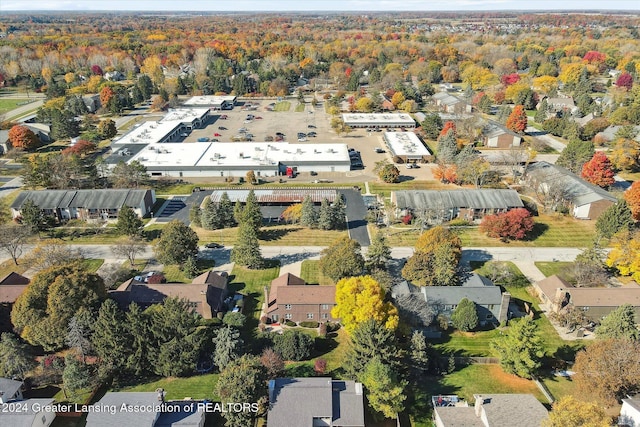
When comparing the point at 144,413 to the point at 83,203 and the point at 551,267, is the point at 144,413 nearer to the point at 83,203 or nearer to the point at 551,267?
the point at 83,203

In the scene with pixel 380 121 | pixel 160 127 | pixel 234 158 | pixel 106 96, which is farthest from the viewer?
pixel 106 96

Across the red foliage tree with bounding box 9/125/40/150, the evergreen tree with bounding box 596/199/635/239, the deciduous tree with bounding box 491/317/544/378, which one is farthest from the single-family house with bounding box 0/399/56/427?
the red foliage tree with bounding box 9/125/40/150

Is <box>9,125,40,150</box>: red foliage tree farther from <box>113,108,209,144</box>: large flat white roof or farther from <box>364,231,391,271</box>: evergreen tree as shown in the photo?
<box>364,231,391,271</box>: evergreen tree

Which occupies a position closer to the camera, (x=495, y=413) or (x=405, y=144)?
(x=495, y=413)

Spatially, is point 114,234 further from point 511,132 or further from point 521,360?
point 511,132

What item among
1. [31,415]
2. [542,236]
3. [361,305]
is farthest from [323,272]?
[542,236]

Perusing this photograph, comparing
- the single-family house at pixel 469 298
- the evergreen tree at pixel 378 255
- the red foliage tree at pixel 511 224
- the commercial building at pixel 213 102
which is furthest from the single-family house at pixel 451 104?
the single-family house at pixel 469 298

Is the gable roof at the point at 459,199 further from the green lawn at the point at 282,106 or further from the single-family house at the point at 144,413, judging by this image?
the green lawn at the point at 282,106
